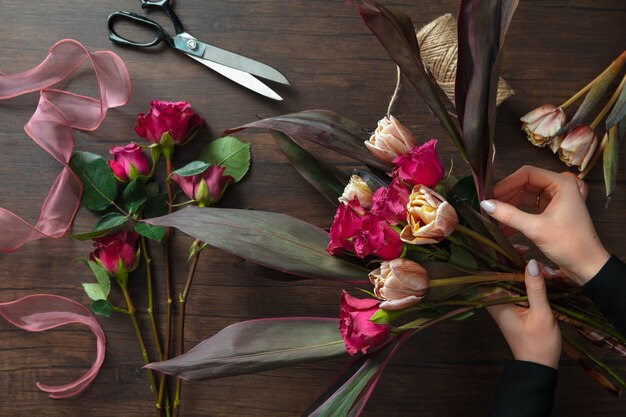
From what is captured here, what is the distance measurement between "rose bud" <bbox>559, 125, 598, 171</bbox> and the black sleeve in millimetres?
244

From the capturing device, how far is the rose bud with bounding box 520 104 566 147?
2.89 feet

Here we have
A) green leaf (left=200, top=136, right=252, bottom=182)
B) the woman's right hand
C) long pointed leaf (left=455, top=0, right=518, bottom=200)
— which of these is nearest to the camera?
long pointed leaf (left=455, top=0, right=518, bottom=200)

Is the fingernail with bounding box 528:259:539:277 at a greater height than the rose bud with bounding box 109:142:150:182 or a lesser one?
greater

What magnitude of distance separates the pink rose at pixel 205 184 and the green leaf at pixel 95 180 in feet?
0.32

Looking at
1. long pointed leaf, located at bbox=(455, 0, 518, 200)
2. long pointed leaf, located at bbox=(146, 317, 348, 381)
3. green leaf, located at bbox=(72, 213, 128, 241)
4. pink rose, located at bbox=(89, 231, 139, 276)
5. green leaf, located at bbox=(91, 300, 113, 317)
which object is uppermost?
long pointed leaf, located at bbox=(455, 0, 518, 200)

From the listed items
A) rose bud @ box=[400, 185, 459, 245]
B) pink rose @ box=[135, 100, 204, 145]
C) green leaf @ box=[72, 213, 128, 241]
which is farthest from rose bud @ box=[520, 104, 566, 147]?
green leaf @ box=[72, 213, 128, 241]

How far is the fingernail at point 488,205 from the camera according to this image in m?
0.64

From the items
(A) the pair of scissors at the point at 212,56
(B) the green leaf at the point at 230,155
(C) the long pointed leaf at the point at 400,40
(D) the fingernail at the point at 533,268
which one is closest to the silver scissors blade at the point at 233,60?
(A) the pair of scissors at the point at 212,56

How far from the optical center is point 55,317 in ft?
2.92

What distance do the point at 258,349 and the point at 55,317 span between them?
1.30ft

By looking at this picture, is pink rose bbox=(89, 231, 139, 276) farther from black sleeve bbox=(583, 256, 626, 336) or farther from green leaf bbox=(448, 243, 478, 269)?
black sleeve bbox=(583, 256, 626, 336)

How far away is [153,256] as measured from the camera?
2.99 feet

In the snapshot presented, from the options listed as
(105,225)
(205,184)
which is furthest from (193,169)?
(105,225)

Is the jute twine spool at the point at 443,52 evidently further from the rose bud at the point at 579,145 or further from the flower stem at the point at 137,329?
the flower stem at the point at 137,329
